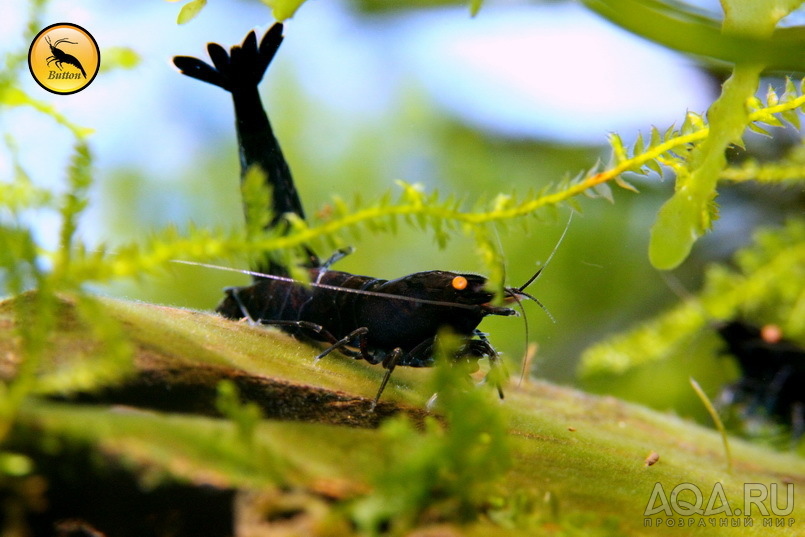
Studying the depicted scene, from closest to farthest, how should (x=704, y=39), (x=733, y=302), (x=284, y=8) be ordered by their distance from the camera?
(x=704, y=39), (x=284, y=8), (x=733, y=302)

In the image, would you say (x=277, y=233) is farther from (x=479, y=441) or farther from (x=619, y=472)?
(x=619, y=472)

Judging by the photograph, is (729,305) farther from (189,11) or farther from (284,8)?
(189,11)

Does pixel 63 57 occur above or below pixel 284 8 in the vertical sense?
below

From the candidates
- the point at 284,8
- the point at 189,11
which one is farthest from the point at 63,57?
the point at 284,8

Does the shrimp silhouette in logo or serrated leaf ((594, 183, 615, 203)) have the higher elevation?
the shrimp silhouette in logo

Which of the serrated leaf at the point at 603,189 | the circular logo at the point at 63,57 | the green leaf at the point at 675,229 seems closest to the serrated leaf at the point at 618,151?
the serrated leaf at the point at 603,189

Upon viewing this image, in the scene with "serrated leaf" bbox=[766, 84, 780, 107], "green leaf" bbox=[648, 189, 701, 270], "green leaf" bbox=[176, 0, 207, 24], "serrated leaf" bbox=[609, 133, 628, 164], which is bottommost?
"green leaf" bbox=[648, 189, 701, 270]

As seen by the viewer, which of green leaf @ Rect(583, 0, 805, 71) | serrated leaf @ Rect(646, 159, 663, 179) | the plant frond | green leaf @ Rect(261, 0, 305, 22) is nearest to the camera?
green leaf @ Rect(583, 0, 805, 71)

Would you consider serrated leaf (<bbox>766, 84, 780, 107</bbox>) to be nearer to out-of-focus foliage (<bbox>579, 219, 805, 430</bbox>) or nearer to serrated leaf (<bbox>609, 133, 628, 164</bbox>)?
serrated leaf (<bbox>609, 133, 628, 164</bbox>)

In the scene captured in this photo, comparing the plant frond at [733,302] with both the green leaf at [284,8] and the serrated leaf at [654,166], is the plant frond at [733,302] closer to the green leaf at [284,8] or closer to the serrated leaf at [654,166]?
the serrated leaf at [654,166]

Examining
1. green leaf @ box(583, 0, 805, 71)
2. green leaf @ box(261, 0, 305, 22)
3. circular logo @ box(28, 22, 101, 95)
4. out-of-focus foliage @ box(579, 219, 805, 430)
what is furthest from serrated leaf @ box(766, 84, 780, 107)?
out-of-focus foliage @ box(579, 219, 805, 430)
